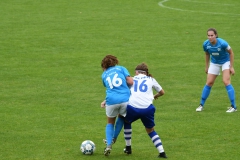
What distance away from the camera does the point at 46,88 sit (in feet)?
66.5

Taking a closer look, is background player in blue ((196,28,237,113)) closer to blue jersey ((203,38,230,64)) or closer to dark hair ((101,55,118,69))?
blue jersey ((203,38,230,64))

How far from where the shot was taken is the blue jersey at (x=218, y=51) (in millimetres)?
16250

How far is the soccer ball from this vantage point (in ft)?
41.5

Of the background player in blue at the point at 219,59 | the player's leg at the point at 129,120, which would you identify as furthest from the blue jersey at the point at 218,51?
the player's leg at the point at 129,120

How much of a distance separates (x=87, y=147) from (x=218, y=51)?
5.28 metres

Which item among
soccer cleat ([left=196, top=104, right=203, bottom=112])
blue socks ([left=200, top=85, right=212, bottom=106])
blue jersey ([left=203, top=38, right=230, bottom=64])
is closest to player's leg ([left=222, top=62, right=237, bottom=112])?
blue jersey ([left=203, top=38, right=230, bottom=64])

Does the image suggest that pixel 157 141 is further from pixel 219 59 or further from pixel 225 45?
pixel 219 59

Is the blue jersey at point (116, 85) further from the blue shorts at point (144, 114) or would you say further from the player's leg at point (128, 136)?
the player's leg at point (128, 136)

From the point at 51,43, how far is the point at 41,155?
15.7 metres

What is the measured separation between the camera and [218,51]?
53.7 ft

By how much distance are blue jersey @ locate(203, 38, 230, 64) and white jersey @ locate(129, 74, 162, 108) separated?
441 cm

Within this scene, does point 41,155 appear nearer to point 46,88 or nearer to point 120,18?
point 46,88

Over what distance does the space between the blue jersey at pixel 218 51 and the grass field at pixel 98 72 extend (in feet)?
4.54

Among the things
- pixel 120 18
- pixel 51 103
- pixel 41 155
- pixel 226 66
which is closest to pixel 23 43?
pixel 120 18
